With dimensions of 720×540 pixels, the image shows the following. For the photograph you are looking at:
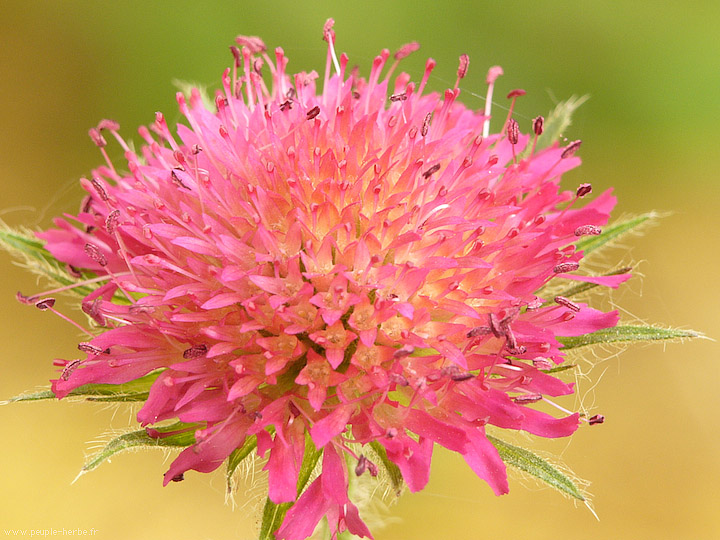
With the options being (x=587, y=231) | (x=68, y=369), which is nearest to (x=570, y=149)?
(x=587, y=231)

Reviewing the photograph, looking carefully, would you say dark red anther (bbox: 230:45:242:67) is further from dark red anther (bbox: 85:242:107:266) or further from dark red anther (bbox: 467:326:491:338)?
dark red anther (bbox: 467:326:491:338)

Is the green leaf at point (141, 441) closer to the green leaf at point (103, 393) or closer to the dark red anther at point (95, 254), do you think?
the green leaf at point (103, 393)

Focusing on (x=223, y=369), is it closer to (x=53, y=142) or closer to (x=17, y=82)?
(x=53, y=142)

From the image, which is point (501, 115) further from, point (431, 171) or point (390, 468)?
point (390, 468)

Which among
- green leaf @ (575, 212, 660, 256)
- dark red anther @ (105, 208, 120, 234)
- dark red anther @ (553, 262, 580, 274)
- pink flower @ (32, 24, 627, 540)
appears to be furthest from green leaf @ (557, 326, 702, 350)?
dark red anther @ (105, 208, 120, 234)

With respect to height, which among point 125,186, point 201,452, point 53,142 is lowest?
point 201,452

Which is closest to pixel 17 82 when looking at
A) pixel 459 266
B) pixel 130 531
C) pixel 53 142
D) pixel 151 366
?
pixel 53 142
